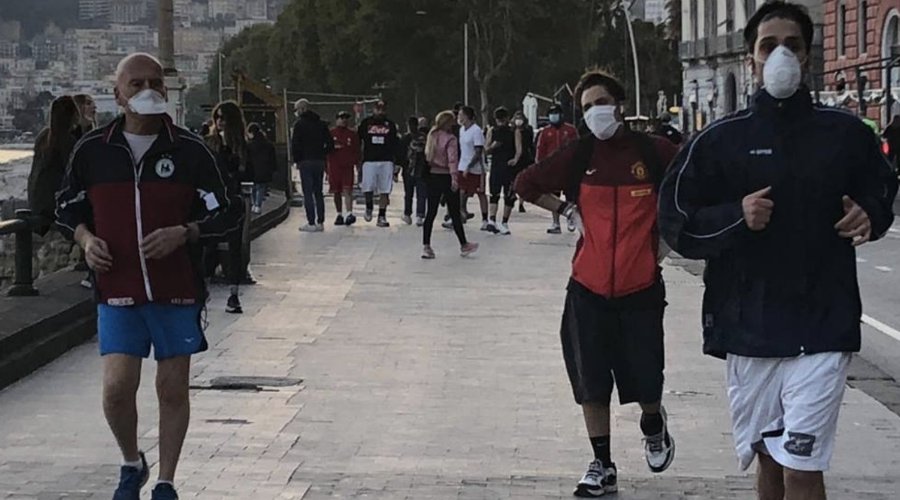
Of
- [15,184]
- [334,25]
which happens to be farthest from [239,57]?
[15,184]

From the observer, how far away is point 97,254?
6.17 meters

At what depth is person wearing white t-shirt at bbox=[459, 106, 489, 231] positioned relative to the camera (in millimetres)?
21625

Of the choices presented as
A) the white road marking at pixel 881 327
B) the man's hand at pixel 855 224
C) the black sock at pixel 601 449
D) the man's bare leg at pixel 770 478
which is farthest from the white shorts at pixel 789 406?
the white road marking at pixel 881 327

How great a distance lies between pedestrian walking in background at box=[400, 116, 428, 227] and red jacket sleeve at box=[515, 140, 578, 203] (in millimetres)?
15168

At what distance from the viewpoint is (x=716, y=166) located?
515 centimetres

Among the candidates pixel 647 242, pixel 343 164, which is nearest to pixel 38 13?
pixel 343 164

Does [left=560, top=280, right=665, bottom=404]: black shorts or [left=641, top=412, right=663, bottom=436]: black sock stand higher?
[left=560, top=280, right=665, bottom=404]: black shorts

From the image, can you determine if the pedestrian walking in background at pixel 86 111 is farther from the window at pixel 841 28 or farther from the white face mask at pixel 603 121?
the window at pixel 841 28

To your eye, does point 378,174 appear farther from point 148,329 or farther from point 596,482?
point 148,329

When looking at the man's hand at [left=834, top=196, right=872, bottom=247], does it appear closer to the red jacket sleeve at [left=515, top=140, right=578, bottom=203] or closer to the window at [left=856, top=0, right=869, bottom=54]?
the red jacket sleeve at [left=515, top=140, right=578, bottom=203]

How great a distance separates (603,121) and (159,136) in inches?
71.7

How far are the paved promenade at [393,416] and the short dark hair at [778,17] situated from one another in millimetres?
2325

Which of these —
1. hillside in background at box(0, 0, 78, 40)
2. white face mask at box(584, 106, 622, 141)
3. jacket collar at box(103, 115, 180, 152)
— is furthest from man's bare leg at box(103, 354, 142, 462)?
hillside in background at box(0, 0, 78, 40)

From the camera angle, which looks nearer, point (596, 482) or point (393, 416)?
point (596, 482)
